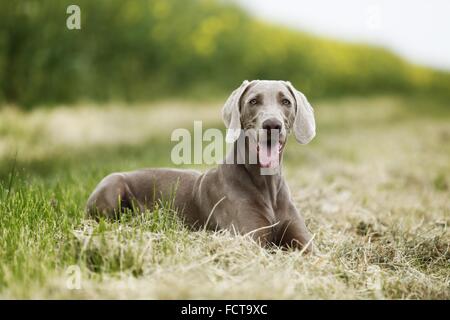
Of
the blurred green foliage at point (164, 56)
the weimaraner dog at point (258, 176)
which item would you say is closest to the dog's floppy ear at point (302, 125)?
the weimaraner dog at point (258, 176)

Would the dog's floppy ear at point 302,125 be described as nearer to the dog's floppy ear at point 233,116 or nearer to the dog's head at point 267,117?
the dog's head at point 267,117

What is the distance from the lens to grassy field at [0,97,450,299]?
12.0 feet

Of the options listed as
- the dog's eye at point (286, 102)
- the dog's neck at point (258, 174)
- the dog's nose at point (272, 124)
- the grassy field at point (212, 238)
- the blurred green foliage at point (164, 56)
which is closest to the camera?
the grassy field at point (212, 238)

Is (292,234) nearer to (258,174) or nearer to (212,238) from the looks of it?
(258,174)

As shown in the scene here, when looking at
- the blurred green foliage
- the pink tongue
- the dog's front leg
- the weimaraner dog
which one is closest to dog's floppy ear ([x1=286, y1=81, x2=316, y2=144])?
the weimaraner dog

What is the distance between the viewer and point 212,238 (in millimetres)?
4703

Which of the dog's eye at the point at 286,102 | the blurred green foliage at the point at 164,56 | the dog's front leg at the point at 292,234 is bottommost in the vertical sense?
the dog's front leg at the point at 292,234

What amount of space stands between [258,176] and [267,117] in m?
0.60

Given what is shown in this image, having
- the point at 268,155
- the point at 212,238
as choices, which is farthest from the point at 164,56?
the point at 212,238

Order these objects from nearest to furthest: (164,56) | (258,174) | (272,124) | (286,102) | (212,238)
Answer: (272,124) < (212,238) < (286,102) < (258,174) < (164,56)

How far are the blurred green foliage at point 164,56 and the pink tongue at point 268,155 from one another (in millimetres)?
9129

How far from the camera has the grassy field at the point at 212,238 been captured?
→ 365cm

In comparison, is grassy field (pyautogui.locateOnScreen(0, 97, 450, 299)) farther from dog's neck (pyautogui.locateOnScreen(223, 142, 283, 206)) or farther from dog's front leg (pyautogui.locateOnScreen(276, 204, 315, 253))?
dog's neck (pyautogui.locateOnScreen(223, 142, 283, 206))

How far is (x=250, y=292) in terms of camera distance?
11.5 ft
